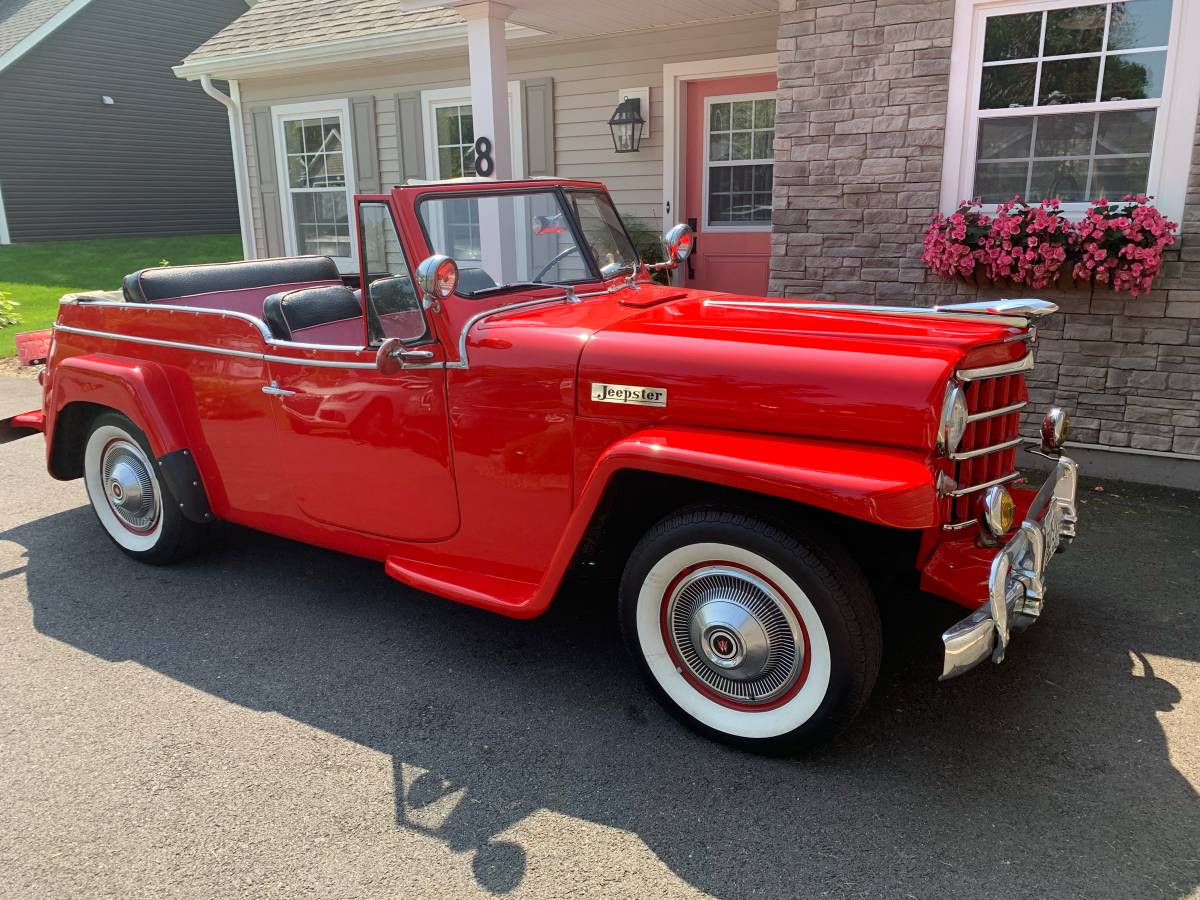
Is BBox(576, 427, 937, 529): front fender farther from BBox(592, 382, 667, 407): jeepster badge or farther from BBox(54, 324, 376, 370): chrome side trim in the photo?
BBox(54, 324, 376, 370): chrome side trim

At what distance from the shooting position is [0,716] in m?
2.95

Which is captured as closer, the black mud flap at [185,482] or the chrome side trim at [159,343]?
the chrome side trim at [159,343]

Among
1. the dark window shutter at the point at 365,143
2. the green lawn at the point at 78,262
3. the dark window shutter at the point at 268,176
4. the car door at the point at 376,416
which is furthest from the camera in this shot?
the green lawn at the point at 78,262

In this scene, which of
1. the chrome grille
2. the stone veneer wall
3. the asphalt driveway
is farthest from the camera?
the stone veneer wall

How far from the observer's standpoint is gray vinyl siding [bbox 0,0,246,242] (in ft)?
53.9

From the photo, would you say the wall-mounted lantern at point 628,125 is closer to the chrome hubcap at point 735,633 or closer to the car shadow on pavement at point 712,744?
the car shadow on pavement at point 712,744

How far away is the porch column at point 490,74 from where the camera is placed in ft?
21.4

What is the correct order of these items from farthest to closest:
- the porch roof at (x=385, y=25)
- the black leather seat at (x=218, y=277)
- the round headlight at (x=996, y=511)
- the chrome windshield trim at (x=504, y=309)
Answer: the porch roof at (x=385, y=25) → the black leather seat at (x=218, y=277) → the chrome windshield trim at (x=504, y=309) → the round headlight at (x=996, y=511)

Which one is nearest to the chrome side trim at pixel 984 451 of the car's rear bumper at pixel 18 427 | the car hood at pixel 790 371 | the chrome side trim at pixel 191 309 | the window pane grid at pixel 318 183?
the car hood at pixel 790 371

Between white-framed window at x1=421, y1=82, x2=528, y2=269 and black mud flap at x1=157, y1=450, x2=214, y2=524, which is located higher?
white-framed window at x1=421, y1=82, x2=528, y2=269

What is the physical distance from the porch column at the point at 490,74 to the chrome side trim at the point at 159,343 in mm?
3476

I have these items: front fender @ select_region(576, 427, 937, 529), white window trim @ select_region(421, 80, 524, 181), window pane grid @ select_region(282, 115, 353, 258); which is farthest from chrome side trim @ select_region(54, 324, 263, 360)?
window pane grid @ select_region(282, 115, 353, 258)

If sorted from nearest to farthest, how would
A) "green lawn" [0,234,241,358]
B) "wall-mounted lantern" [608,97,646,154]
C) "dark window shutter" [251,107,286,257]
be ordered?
"wall-mounted lantern" [608,97,646,154], "dark window shutter" [251,107,286,257], "green lawn" [0,234,241,358]

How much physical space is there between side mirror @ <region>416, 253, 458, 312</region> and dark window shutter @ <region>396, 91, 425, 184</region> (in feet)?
22.4
